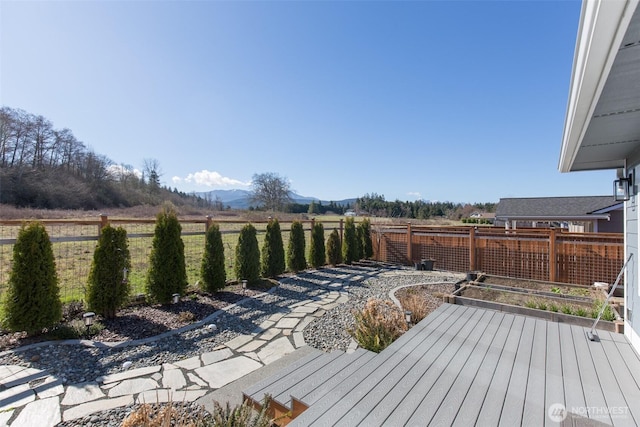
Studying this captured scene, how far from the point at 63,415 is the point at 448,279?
744 centimetres

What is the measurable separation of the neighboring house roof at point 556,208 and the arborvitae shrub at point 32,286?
715 inches

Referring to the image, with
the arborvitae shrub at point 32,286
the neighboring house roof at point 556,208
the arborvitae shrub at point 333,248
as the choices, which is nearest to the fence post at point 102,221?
the arborvitae shrub at point 32,286

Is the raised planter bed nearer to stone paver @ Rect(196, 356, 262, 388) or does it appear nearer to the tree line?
stone paver @ Rect(196, 356, 262, 388)

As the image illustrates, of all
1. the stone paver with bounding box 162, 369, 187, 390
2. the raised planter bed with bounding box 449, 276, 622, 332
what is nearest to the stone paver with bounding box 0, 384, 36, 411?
the stone paver with bounding box 162, 369, 187, 390

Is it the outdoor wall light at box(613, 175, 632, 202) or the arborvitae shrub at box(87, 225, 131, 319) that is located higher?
the outdoor wall light at box(613, 175, 632, 202)

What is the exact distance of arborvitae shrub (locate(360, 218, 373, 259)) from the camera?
10094mm

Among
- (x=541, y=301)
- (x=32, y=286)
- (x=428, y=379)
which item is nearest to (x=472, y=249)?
(x=541, y=301)

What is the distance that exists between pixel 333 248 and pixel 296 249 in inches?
66.4

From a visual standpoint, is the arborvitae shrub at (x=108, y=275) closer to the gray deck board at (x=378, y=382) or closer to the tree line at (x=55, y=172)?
the gray deck board at (x=378, y=382)

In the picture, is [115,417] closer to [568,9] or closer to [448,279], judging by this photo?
[568,9]

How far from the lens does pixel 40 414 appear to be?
7.16 feet

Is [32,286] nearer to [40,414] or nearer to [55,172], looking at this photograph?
[40,414]

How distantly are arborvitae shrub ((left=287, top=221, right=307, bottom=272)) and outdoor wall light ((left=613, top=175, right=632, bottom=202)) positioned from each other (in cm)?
624

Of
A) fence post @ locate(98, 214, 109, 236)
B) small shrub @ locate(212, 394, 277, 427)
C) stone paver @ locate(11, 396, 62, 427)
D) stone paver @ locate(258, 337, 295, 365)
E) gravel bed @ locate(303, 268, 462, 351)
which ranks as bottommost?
gravel bed @ locate(303, 268, 462, 351)
